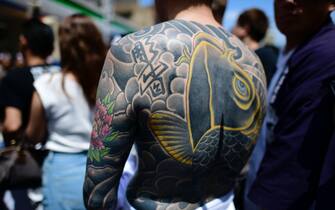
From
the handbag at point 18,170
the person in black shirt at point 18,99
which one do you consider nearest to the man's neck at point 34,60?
the person in black shirt at point 18,99

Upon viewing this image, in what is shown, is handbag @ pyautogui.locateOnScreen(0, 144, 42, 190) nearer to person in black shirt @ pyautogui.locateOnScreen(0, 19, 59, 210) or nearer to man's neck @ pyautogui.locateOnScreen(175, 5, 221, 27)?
person in black shirt @ pyautogui.locateOnScreen(0, 19, 59, 210)

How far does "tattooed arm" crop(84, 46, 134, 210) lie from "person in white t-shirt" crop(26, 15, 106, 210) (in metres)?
0.93

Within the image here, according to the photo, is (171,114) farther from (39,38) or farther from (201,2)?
(39,38)

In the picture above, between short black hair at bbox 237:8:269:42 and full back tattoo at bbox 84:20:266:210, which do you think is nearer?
full back tattoo at bbox 84:20:266:210

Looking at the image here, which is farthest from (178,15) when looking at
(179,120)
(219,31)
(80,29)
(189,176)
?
(80,29)

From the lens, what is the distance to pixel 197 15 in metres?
1.16

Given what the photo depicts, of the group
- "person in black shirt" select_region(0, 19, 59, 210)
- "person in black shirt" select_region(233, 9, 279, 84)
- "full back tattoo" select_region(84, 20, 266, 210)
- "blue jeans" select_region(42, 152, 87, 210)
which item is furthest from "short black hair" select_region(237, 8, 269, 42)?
"full back tattoo" select_region(84, 20, 266, 210)

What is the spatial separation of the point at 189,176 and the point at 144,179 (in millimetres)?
148

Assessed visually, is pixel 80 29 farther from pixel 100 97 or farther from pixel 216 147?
pixel 216 147

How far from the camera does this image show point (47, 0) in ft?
19.9

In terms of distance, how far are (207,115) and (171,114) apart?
12 cm

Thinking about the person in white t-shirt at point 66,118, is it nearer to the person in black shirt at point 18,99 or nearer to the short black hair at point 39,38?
the person in black shirt at point 18,99

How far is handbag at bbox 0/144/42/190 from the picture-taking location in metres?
1.96

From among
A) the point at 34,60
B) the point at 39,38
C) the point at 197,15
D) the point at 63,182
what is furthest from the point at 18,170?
the point at 197,15
